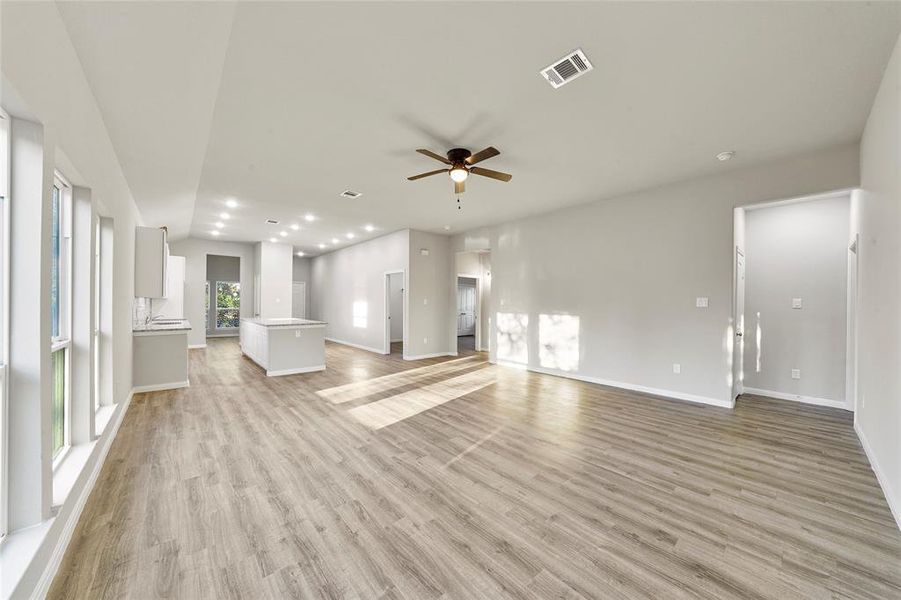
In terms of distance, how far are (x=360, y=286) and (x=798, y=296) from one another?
852 centimetres

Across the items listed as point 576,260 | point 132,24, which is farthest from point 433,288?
point 132,24

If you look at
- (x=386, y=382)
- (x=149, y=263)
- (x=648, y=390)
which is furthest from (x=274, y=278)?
(x=648, y=390)

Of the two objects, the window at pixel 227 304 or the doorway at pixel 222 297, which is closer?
the doorway at pixel 222 297

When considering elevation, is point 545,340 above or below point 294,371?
above

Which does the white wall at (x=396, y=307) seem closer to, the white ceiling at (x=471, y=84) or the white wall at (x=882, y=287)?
the white ceiling at (x=471, y=84)

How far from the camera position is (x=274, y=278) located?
991 centimetres

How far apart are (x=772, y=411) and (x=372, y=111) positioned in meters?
5.40

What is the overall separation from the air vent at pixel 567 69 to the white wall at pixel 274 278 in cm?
926

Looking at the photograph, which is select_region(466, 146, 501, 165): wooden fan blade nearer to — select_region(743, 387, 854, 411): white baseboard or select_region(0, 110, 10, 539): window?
select_region(0, 110, 10, 539): window

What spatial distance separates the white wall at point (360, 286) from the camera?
8414 mm

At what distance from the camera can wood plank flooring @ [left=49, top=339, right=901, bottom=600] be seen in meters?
1.64

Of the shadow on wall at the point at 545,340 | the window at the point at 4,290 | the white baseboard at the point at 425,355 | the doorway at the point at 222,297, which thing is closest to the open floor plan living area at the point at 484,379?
the window at the point at 4,290

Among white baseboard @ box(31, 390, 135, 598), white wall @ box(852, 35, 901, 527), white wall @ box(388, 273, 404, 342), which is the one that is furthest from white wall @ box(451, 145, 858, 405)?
white baseboard @ box(31, 390, 135, 598)

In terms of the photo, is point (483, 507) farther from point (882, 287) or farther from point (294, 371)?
point (294, 371)
